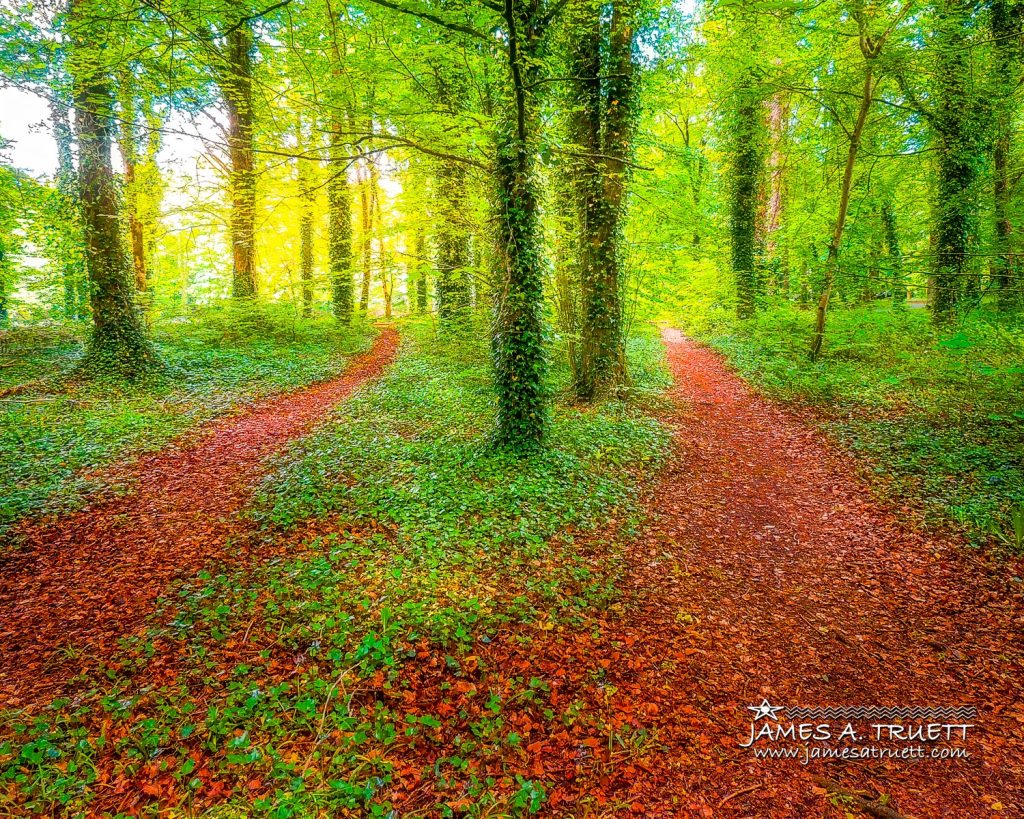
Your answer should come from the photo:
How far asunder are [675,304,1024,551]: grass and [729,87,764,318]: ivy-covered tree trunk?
409 centimetres

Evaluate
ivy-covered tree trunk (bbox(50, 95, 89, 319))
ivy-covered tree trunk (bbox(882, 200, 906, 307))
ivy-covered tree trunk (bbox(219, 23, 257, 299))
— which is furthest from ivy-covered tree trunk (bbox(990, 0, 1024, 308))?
ivy-covered tree trunk (bbox(50, 95, 89, 319))

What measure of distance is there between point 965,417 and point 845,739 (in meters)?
7.10

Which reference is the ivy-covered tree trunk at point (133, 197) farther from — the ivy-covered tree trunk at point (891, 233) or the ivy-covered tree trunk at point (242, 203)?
the ivy-covered tree trunk at point (891, 233)

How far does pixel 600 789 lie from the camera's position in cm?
296

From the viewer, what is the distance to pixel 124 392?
978cm

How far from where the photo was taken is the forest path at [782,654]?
2959 millimetres

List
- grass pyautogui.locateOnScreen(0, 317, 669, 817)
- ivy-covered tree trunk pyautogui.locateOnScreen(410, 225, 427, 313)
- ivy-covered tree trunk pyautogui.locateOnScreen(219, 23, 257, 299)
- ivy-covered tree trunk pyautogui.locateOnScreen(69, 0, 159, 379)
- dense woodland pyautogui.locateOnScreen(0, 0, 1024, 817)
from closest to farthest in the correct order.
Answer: grass pyautogui.locateOnScreen(0, 317, 669, 817), dense woodland pyautogui.locateOnScreen(0, 0, 1024, 817), ivy-covered tree trunk pyautogui.locateOnScreen(69, 0, 159, 379), ivy-covered tree trunk pyautogui.locateOnScreen(219, 23, 257, 299), ivy-covered tree trunk pyautogui.locateOnScreen(410, 225, 427, 313)

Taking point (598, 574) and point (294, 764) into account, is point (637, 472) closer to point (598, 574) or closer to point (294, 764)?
point (598, 574)

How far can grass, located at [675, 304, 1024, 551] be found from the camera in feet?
19.0

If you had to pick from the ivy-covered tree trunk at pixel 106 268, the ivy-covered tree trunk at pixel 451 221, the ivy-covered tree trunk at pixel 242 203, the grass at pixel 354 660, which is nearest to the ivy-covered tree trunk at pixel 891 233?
the ivy-covered tree trunk at pixel 451 221

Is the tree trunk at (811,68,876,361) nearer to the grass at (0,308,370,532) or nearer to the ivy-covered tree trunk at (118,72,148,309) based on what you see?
the grass at (0,308,370,532)

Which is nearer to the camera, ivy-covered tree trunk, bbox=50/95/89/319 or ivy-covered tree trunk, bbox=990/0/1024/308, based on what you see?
ivy-covered tree trunk, bbox=990/0/1024/308

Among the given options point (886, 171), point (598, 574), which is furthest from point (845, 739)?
point (886, 171)

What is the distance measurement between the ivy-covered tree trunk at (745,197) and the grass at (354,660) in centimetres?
1421
